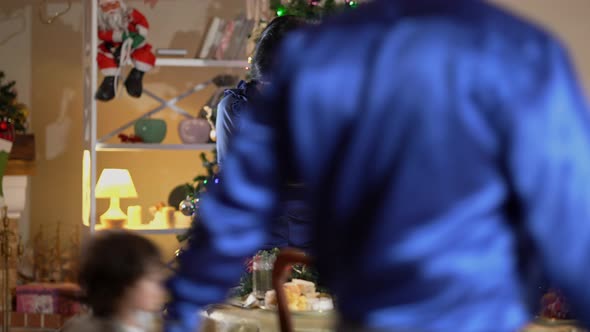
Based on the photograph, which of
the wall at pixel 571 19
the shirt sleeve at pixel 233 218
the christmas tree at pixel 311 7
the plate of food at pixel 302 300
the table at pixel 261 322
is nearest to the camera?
the shirt sleeve at pixel 233 218

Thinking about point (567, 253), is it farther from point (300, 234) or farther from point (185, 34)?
point (185, 34)

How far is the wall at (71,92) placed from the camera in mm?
6949

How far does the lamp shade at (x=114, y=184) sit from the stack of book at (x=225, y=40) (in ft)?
2.68

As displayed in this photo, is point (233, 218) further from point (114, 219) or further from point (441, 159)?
point (114, 219)

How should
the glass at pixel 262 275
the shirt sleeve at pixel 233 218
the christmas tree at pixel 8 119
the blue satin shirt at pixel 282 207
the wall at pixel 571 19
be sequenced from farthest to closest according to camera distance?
the christmas tree at pixel 8 119
the wall at pixel 571 19
the blue satin shirt at pixel 282 207
the glass at pixel 262 275
the shirt sleeve at pixel 233 218

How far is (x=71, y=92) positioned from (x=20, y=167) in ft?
2.14

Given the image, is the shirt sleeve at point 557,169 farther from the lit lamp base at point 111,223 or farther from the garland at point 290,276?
the lit lamp base at point 111,223

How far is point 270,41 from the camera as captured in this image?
2.79 meters

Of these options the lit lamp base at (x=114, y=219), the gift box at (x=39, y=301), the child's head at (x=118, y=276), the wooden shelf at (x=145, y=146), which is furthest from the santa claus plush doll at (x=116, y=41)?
the child's head at (x=118, y=276)

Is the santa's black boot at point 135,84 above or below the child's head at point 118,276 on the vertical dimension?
above

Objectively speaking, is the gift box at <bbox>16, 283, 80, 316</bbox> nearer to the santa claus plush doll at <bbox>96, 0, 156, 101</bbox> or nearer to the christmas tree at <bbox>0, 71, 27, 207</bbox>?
the christmas tree at <bbox>0, 71, 27, 207</bbox>

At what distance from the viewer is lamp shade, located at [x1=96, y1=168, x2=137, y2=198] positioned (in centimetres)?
598

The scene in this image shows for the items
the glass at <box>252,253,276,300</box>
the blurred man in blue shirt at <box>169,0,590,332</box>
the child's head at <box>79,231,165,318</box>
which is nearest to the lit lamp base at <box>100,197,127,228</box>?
the glass at <box>252,253,276,300</box>

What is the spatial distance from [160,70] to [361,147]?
6.04 m
